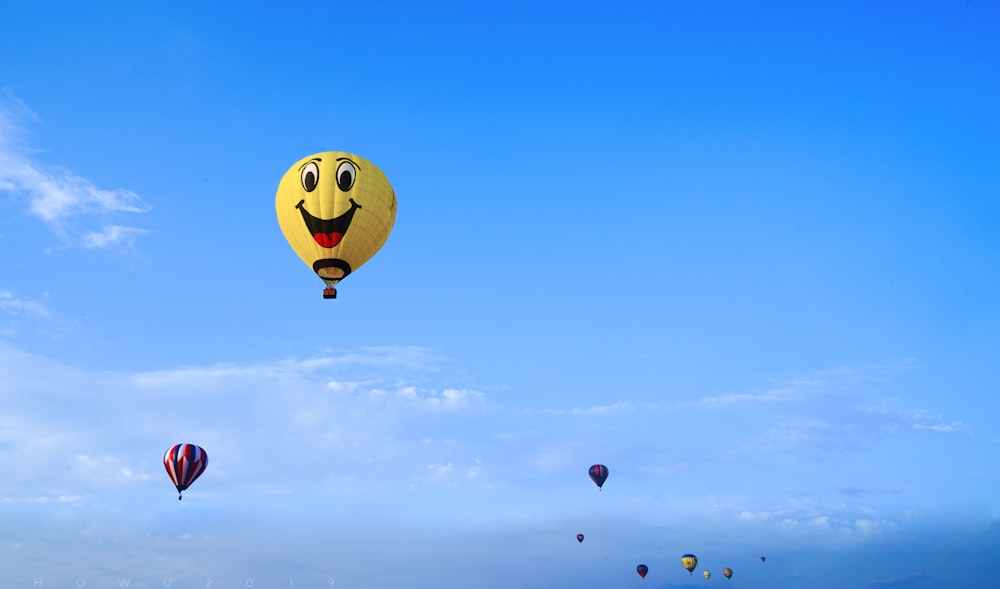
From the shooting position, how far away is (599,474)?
3403 inches

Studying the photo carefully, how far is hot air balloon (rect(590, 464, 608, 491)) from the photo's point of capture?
283 ft

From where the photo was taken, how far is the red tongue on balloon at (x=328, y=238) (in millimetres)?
45697

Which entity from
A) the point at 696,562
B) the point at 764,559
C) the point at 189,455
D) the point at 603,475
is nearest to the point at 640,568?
the point at 696,562

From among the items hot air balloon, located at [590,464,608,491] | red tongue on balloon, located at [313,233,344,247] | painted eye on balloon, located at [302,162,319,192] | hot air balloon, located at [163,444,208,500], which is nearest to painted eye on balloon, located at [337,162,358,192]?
painted eye on balloon, located at [302,162,319,192]

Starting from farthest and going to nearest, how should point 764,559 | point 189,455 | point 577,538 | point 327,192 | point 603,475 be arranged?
point 764,559
point 577,538
point 603,475
point 189,455
point 327,192

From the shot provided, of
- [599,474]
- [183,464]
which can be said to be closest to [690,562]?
[599,474]

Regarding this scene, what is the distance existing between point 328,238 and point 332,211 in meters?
1.53

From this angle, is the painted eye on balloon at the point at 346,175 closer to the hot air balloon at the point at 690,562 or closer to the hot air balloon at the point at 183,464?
the hot air balloon at the point at 183,464

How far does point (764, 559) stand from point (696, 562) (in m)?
48.4

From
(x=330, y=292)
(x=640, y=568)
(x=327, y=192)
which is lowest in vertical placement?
(x=640, y=568)

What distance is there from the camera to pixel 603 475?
8656 cm

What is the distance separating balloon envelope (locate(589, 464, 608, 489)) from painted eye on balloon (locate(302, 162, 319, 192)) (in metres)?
51.4

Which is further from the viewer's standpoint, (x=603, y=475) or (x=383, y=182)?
(x=603, y=475)

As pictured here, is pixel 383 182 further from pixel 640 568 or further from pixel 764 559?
pixel 764 559
